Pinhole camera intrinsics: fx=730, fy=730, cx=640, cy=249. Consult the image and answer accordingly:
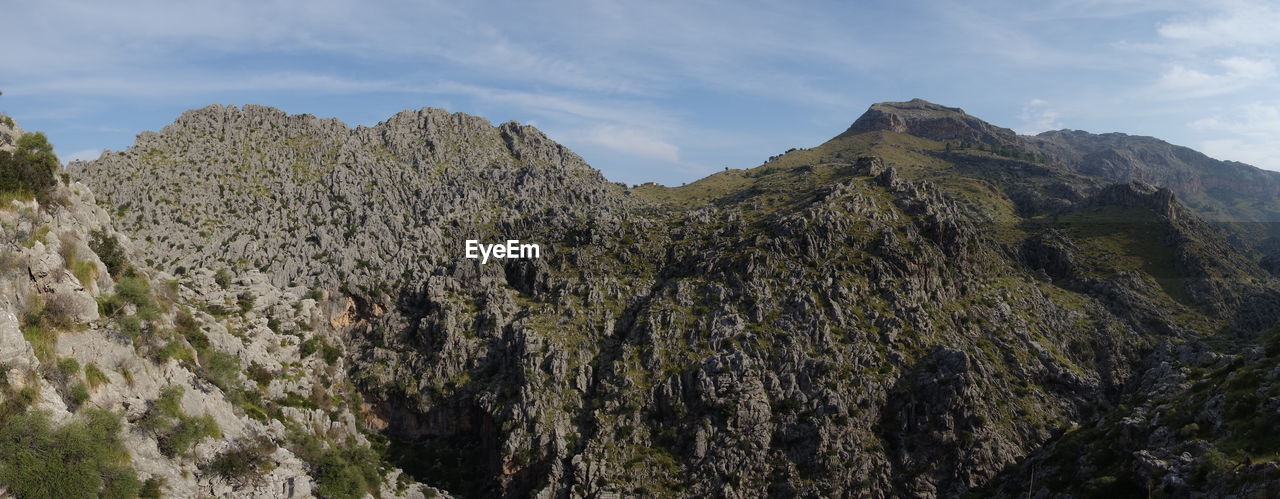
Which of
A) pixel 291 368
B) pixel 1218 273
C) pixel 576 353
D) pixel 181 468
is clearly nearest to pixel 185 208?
pixel 291 368

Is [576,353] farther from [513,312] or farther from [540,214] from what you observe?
[540,214]

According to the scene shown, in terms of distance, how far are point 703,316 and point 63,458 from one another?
92915mm

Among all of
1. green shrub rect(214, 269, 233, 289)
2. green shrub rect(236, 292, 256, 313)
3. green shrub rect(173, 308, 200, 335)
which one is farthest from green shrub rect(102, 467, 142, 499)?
green shrub rect(214, 269, 233, 289)

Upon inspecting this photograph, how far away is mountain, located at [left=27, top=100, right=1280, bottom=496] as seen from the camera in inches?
4252

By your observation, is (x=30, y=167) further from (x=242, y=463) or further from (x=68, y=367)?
(x=242, y=463)

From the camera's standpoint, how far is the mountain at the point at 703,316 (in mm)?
108000

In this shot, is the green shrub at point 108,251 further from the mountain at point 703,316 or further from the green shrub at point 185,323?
the mountain at point 703,316

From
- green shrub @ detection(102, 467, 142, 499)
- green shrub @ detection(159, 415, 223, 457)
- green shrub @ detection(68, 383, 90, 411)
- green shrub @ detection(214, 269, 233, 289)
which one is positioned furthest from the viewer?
green shrub @ detection(214, 269, 233, 289)

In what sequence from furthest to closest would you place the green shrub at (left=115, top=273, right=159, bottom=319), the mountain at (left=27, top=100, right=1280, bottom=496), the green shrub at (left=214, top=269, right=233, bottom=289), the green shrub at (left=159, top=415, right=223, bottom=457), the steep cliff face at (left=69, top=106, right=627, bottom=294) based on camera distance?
the steep cliff face at (left=69, top=106, right=627, bottom=294) → the green shrub at (left=214, top=269, right=233, bottom=289) → the mountain at (left=27, top=100, right=1280, bottom=496) → the green shrub at (left=115, top=273, right=159, bottom=319) → the green shrub at (left=159, top=415, right=223, bottom=457)

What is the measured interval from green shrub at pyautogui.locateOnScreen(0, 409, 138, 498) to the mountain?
35.7 m

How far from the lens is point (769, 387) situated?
11794 cm

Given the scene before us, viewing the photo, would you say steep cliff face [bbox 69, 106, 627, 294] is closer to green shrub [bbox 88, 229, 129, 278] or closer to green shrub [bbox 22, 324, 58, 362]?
green shrub [bbox 88, 229, 129, 278]

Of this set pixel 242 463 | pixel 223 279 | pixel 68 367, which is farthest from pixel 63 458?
pixel 223 279

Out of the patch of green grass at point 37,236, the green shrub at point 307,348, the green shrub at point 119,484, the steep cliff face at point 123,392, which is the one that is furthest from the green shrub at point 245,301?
the green shrub at point 119,484
